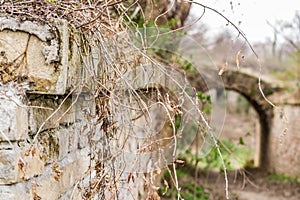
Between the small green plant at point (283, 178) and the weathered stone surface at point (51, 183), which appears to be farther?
the small green plant at point (283, 178)

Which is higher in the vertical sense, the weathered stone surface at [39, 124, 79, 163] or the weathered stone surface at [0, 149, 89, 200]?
the weathered stone surface at [39, 124, 79, 163]

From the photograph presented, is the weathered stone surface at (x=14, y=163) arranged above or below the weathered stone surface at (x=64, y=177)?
above

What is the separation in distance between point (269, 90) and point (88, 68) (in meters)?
9.64

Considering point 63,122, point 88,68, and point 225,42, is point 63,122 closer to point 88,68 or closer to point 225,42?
point 88,68

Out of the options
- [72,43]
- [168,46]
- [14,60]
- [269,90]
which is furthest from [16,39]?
[269,90]

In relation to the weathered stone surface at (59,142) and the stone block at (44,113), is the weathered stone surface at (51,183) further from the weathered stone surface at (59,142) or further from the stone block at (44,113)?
the stone block at (44,113)

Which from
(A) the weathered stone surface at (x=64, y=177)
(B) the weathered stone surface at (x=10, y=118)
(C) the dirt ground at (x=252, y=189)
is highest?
(B) the weathered stone surface at (x=10, y=118)

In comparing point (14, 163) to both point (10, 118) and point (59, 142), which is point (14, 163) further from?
point (59, 142)

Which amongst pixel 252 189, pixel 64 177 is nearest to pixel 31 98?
pixel 64 177

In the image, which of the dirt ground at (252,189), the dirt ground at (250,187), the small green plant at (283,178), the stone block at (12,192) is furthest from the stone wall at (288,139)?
the stone block at (12,192)

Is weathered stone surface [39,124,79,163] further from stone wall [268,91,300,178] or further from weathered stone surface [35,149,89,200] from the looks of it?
stone wall [268,91,300,178]

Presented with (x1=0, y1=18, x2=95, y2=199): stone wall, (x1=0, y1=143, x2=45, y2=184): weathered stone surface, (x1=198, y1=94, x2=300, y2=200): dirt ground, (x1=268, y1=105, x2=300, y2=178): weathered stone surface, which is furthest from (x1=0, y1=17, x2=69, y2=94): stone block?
(x1=268, y1=105, x2=300, y2=178): weathered stone surface

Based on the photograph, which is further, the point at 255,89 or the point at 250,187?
the point at 255,89

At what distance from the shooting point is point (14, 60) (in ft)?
4.29
